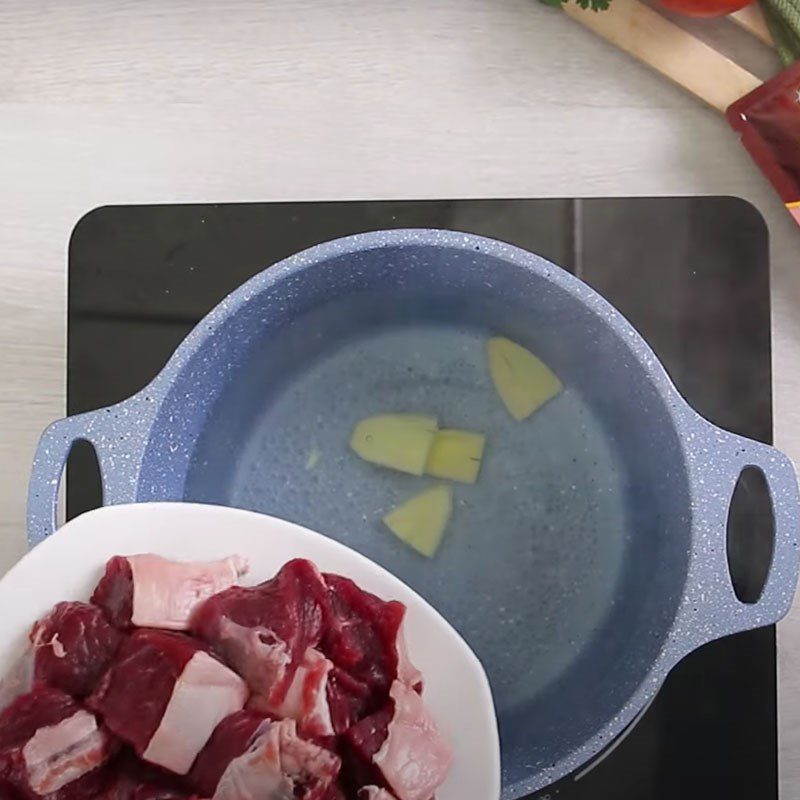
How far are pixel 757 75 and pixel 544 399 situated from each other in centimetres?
36

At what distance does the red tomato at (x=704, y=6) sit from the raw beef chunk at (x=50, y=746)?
752 mm

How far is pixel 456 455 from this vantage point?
0.97 metres

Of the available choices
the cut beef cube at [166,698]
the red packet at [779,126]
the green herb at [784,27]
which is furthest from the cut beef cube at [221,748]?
the green herb at [784,27]

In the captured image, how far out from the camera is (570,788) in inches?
34.4

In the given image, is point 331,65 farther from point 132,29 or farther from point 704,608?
point 704,608

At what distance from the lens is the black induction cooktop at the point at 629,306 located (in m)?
0.87

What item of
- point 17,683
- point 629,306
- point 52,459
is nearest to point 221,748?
point 17,683

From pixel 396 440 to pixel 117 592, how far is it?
337mm

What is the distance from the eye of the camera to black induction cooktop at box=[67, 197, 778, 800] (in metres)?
0.87

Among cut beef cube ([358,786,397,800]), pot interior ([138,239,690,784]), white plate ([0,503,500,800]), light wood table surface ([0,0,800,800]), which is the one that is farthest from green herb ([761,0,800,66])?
cut beef cube ([358,786,397,800])

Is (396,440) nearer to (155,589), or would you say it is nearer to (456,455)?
(456,455)

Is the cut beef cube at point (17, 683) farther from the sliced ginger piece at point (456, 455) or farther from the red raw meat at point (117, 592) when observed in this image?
the sliced ginger piece at point (456, 455)

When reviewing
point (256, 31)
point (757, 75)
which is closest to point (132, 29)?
point (256, 31)

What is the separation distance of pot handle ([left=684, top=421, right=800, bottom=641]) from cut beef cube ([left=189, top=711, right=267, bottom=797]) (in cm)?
35
